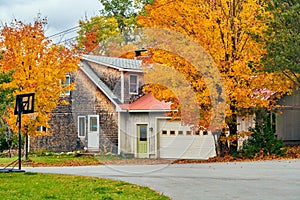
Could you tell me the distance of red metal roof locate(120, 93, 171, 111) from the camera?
106 ft

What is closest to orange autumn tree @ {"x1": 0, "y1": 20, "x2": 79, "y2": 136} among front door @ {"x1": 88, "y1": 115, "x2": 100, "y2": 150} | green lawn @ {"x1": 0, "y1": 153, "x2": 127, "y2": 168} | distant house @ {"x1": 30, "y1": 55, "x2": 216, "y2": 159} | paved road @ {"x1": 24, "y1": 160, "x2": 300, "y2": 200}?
green lawn @ {"x1": 0, "y1": 153, "x2": 127, "y2": 168}

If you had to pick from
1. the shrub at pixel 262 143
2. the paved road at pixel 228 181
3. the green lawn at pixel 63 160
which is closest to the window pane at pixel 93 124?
the green lawn at pixel 63 160

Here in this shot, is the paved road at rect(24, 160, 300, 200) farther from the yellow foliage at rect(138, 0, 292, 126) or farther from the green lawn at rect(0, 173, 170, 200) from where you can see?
the yellow foliage at rect(138, 0, 292, 126)

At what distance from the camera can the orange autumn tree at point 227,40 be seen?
25.7 meters

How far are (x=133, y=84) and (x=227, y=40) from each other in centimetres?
1037

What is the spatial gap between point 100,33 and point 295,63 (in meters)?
30.8

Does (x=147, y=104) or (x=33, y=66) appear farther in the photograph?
(x=147, y=104)

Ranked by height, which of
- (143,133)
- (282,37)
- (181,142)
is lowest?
(181,142)

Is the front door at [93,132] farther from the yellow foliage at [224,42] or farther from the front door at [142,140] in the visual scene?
the yellow foliage at [224,42]

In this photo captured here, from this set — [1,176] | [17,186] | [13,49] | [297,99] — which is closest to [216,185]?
[17,186]

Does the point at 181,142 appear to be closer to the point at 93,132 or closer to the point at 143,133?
the point at 143,133

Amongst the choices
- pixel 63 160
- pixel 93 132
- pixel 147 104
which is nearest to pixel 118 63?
pixel 147 104

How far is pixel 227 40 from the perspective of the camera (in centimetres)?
2628

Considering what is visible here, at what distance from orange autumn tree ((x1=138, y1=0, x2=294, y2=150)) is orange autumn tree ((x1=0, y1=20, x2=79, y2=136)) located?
5.81 m
